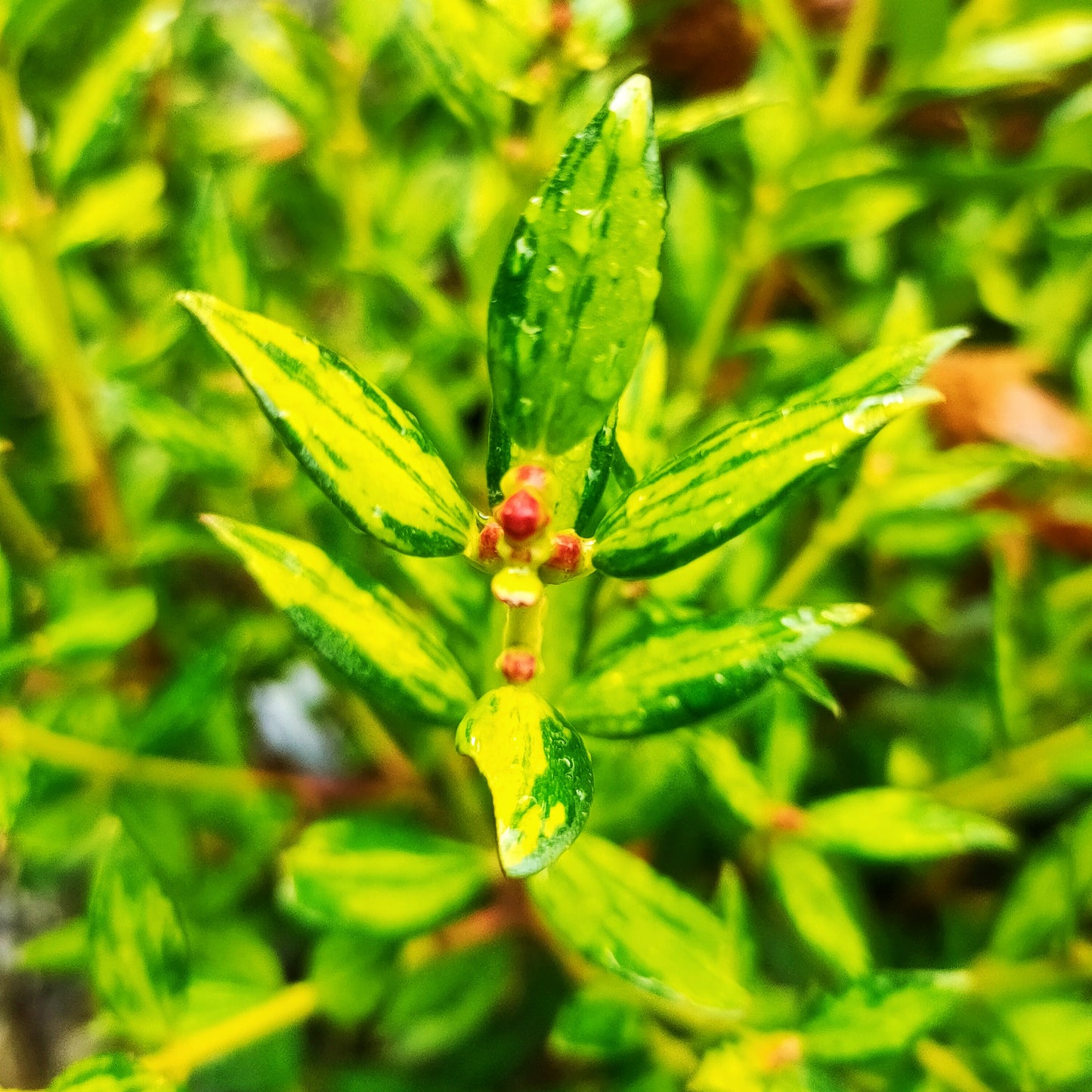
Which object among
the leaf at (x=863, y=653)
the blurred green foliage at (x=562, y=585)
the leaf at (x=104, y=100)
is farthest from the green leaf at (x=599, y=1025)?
the leaf at (x=104, y=100)

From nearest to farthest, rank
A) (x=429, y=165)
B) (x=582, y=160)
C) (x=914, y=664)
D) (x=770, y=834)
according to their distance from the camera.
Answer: (x=582, y=160) → (x=770, y=834) → (x=429, y=165) → (x=914, y=664)

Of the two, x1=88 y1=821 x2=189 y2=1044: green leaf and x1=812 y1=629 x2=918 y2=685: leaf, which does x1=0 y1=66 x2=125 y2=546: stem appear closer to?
x1=88 y1=821 x2=189 y2=1044: green leaf

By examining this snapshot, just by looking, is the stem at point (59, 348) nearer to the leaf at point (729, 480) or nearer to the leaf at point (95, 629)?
the leaf at point (95, 629)

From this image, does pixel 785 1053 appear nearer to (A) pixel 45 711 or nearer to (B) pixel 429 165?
(A) pixel 45 711

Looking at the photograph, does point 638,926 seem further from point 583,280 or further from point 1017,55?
point 1017,55

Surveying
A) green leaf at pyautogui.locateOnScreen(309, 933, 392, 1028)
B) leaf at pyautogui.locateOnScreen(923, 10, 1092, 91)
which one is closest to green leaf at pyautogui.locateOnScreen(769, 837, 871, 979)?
green leaf at pyautogui.locateOnScreen(309, 933, 392, 1028)

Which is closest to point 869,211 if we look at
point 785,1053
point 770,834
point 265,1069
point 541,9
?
point 541,9
